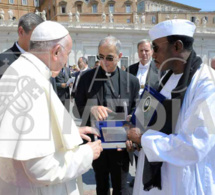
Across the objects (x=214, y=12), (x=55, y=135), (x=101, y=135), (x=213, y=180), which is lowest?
(x=213, y=180)

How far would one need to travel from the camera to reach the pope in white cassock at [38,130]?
57.0 inches

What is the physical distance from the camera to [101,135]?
2186mm

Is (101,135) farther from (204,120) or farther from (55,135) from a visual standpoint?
(204,120)

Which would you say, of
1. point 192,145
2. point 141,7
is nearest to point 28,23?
point 192,145

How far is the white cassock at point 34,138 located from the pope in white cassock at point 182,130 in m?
0.51

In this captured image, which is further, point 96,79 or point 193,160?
point 96,79

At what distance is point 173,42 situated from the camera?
72.9 inches

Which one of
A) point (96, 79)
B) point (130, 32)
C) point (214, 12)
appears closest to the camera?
point (96, 79)

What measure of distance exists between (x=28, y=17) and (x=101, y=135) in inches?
67.3

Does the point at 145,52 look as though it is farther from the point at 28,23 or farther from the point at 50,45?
the point at 50,45

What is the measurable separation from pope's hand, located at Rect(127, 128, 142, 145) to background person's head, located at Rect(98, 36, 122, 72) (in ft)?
3.22

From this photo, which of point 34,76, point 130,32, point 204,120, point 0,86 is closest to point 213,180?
point 204,120

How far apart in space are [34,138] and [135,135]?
0.86 metres

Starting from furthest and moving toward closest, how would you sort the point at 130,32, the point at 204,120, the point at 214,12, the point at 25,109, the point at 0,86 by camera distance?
the point at 214,12 < the point at 130,32 < the point at 0,86 < the point at 204,120 < the point at 25,109
